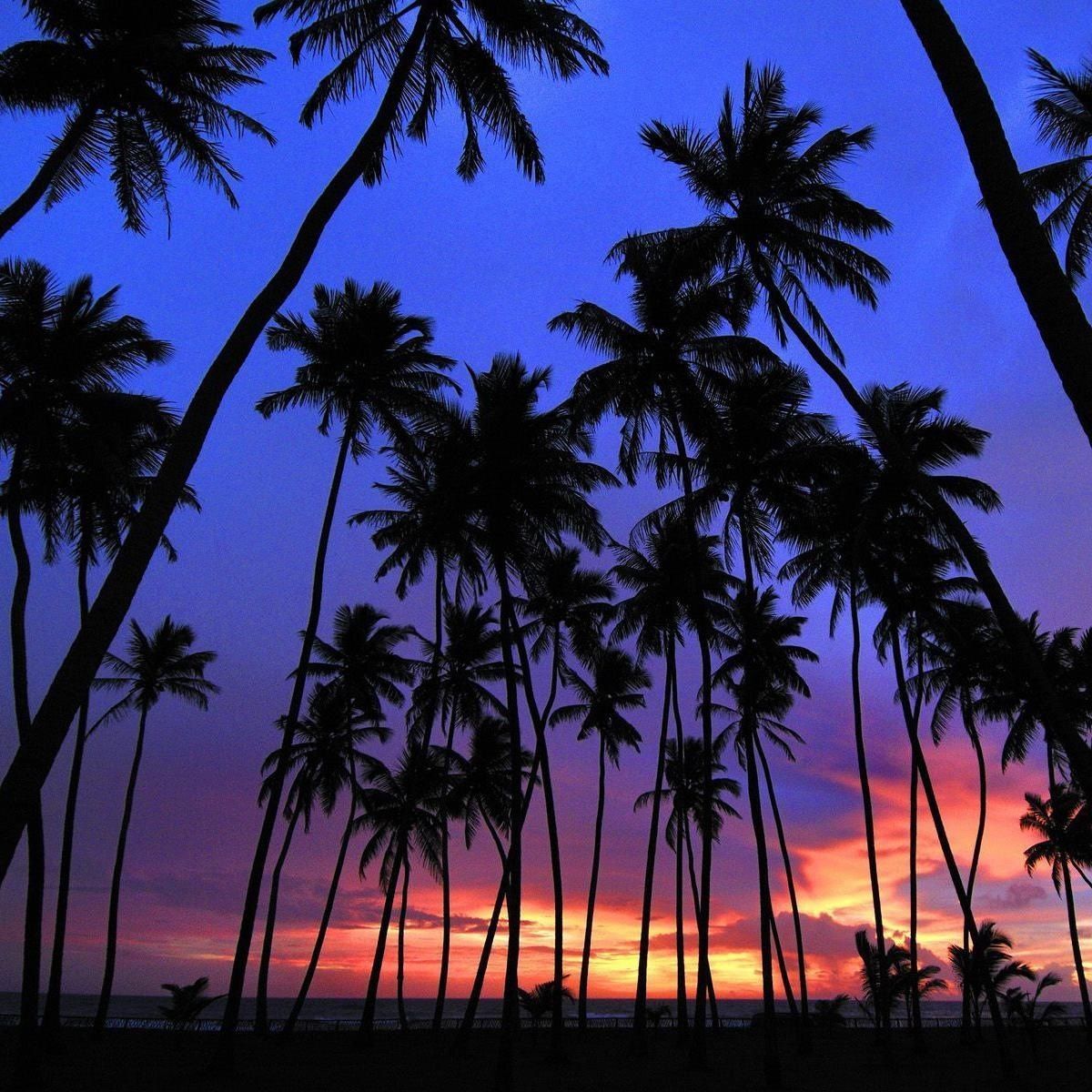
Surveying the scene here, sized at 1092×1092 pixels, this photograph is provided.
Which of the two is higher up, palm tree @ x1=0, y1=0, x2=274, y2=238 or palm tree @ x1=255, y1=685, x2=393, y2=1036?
palm tree @ x1=0, y1=0, x2=274, y2=238

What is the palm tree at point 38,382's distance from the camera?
18.2 meters

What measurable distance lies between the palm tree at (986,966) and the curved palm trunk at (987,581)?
11.1 metres

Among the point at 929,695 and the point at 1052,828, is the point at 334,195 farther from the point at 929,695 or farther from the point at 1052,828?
the point at 1052,828

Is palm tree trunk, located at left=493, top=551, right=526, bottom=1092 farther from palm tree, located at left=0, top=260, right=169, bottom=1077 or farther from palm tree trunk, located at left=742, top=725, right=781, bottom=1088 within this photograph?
palm tree, located at left=0, top=260, right=169, bottom=1077

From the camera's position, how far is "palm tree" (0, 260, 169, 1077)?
1819 centimetres

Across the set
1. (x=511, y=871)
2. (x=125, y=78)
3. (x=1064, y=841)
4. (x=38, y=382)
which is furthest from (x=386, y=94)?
(x=1064, y=841)

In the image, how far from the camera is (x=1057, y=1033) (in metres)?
49.1

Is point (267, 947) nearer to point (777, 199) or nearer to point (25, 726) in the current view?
point (25, 726)

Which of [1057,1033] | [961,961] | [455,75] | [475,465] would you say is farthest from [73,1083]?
[1057,1033]

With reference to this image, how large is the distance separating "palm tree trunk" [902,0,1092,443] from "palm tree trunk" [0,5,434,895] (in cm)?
703

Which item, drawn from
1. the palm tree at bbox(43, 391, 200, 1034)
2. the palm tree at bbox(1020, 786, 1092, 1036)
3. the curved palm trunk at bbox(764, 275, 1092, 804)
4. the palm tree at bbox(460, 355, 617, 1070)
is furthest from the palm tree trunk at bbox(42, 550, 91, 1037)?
the palm tree at bbox(1020, 786, 1092, 1036)

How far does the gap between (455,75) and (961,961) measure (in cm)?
3377

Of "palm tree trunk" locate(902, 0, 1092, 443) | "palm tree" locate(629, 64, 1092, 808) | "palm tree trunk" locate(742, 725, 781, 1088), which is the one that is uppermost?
"palm tree" locate(629, 64, 1092, 808)

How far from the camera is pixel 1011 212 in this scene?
588 centimetres
